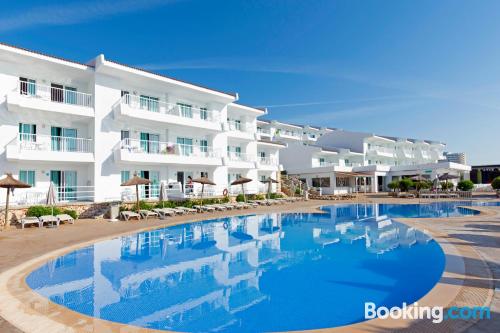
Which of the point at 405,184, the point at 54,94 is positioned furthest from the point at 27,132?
the point at 405,184

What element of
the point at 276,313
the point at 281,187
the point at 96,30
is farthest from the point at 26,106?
the point at 281,187

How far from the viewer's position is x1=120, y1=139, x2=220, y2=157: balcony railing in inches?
882

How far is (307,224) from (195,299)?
11887 mm

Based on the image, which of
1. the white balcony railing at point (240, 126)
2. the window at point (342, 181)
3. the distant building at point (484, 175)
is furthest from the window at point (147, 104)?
the distant building at point (484, 175)

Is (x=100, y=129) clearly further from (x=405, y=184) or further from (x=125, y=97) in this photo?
(x=405, y=184)

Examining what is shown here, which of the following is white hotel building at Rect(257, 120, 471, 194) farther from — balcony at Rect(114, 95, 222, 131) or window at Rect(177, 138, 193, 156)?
window at Rect(177, 138, 193, 156)

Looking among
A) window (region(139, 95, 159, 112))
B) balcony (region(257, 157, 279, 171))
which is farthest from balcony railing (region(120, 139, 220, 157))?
balcony (region(257, 157, 279, 171))

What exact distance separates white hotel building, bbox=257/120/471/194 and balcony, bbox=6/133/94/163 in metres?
28.5

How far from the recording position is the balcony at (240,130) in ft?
100

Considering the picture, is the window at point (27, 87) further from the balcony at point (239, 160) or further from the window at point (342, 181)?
the window at point (342, 181)

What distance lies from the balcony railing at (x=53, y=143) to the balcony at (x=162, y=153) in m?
2.06

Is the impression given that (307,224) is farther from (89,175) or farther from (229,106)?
(229,106)

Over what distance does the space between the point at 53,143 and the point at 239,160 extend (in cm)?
1595

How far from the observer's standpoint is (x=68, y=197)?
20344 mm
